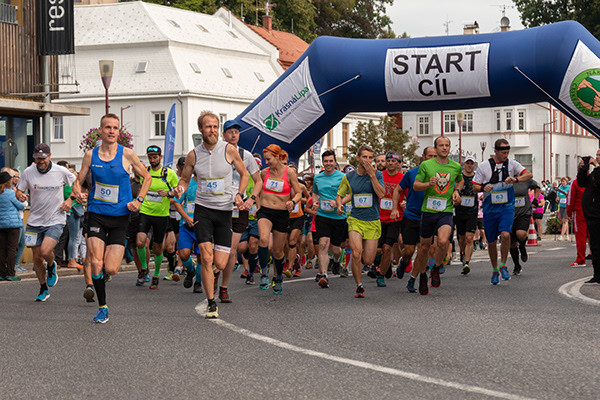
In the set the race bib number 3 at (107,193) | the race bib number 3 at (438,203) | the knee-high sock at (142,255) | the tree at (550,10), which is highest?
the tree at (550,10)

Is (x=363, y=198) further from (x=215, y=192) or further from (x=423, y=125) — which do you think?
(x=423, y=125)

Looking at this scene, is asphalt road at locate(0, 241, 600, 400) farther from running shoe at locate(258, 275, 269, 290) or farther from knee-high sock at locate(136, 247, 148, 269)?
knee-high sock at locate(136, 247, 148, 269)

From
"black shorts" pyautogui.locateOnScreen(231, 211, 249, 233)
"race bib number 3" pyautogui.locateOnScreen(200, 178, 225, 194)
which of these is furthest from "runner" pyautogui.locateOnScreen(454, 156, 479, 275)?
"race bib number 3" pyautogui.locateOnScreen(200, 178, 225, 194)

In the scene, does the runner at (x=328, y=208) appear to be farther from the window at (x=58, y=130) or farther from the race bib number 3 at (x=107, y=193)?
the window at (x=58, y=130)

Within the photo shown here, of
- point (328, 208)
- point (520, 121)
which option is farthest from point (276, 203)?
point (520, 121)

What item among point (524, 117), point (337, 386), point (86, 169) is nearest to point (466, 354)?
point (337, 386)

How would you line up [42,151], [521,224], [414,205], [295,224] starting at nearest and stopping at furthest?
[42,151]
[414,205]
[521,224]
[295,224]

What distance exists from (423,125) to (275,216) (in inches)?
3037

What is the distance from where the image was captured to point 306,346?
8.88m

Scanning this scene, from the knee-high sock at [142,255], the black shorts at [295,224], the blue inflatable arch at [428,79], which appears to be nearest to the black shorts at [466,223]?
the blue inflatable arch at [428,79]

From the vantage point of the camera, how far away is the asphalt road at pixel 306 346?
703cm

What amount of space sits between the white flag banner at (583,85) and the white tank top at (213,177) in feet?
26.2

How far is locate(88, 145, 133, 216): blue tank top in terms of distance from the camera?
11.1 metres

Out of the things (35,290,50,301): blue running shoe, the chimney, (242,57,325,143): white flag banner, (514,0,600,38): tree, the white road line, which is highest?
the chimney
